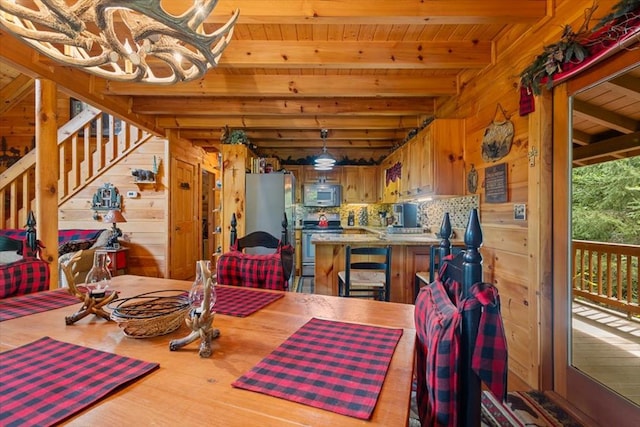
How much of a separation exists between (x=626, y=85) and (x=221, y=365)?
224cm

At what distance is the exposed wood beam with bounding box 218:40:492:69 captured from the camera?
2449 mm

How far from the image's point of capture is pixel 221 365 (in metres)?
0.87

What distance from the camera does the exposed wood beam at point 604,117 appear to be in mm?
1644

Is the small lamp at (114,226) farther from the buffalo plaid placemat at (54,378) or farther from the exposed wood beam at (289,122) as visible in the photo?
the buffalo plaid placemat at (54,378)

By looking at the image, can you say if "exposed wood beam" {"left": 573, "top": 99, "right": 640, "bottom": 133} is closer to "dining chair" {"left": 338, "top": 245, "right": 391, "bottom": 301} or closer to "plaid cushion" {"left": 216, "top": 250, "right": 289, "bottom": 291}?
"dining chair" {"left": 338, "top": 245, "right": 391, "bottom": 301}

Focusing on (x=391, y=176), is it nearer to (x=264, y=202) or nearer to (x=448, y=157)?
(x=448, y=157)

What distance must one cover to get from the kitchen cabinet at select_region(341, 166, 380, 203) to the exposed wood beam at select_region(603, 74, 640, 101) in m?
4.71

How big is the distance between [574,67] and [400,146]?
290 cm

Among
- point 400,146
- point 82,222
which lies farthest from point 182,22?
point 82,222

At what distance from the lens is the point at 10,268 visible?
4.98ft

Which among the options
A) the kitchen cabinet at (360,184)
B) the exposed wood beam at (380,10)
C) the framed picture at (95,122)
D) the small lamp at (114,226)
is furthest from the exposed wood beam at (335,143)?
the exposed wood beam at (380,10)

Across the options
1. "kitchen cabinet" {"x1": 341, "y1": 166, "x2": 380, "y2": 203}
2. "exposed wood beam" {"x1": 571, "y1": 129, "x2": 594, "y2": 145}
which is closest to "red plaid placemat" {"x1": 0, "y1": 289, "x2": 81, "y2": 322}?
"exposed wood beam" {"x1": 571, "y1": 129, "x2": 594, "y2": 145}

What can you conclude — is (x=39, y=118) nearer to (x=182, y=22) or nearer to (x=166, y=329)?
(x=182, y=22)

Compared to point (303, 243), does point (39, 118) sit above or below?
above
